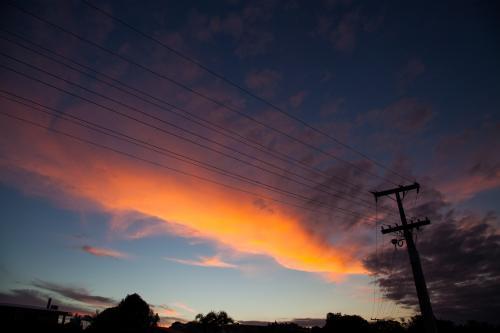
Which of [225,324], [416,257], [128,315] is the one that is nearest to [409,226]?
[416,257]

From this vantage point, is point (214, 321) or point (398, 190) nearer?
point (398, 190)

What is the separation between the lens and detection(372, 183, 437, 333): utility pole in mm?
22359

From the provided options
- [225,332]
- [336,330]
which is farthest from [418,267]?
[225,332]

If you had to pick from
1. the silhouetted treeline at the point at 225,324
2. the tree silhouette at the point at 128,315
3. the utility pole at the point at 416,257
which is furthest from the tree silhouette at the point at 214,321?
the utility pole at the point at 416,257

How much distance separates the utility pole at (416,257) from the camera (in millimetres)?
22359

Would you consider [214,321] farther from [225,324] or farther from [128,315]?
[128,315]

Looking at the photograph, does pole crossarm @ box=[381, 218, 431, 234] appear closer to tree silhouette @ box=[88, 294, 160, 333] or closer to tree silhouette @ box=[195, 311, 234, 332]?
tree silhouette @ box=[88, 294, 160, 333]

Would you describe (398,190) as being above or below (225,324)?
above

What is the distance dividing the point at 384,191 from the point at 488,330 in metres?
128

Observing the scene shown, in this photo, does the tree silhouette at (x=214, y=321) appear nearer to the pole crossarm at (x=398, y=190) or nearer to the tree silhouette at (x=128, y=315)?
the tree silhouette at (x=128, y=315)

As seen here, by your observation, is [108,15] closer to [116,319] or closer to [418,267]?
[418,267]

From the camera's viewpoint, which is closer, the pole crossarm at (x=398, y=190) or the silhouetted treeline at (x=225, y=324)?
the pole crossarm at (x=398, y=190)

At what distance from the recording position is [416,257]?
25.3 m

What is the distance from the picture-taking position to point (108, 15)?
13531 millimetres
